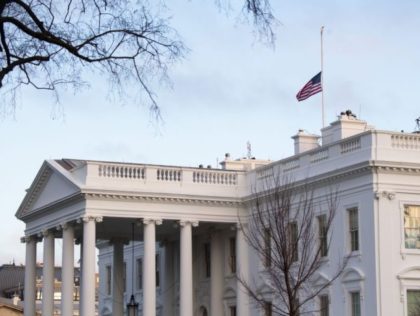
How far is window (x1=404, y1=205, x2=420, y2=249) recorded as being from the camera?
42.3 metres

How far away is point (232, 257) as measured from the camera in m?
Answer: 54.1

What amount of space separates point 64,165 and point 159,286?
11.2 metres

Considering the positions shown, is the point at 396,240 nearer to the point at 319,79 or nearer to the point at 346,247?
the point at 346,247

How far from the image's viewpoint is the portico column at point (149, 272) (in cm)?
4906

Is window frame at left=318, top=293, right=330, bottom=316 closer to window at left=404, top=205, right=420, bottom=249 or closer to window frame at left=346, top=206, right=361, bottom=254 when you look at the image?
window frame at left=346, top=206, right=361, bottom=254

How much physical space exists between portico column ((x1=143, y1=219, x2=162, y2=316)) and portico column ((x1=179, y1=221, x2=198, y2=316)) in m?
1.53

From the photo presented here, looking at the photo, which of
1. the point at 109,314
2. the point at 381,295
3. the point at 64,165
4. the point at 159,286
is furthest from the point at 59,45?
the point at 109,314

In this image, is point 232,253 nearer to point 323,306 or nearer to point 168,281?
point 168,281

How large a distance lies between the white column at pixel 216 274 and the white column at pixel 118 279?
7.09 m

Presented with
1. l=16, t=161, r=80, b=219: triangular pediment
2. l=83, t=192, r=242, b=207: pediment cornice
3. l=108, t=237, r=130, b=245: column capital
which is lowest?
l=108, t=237, r=130, b=245: column capital

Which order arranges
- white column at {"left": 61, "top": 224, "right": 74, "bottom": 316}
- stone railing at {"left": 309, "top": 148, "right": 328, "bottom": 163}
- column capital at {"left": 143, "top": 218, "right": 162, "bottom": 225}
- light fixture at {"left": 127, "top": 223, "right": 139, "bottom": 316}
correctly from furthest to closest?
→ white column at {"left": 61, "top": 224, "right": 74, "bottom": 316}, column capital at {"left": 143, "top": 218, "right": 162, "bottom": 225}, stone railing at {"left": 309, "top": 148, "right": 328, "bottom": 163}, light fixture at {"left": 127, "top": 223, "right": 139, "bottom": 316}

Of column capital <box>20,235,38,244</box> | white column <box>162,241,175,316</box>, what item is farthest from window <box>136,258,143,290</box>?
column capital <box>20,235,38,244</box>

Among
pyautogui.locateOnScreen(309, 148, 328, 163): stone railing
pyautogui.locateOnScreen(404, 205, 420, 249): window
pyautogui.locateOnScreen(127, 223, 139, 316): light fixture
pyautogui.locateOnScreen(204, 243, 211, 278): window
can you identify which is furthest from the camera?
pyautogui.locateOnScreen(204, 243, 211, 278): window

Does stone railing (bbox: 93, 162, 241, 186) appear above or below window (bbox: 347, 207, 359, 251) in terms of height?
above
